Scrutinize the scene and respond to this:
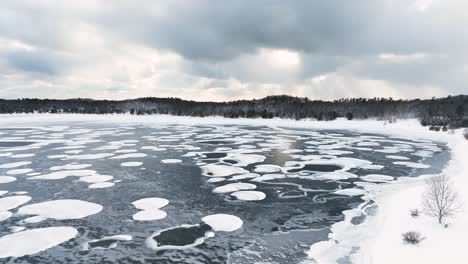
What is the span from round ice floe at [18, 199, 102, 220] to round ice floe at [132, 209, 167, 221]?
998 mm

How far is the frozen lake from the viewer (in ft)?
17.3

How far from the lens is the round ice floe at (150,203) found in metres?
7.47

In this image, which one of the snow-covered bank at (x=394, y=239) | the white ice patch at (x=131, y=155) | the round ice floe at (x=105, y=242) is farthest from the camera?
the white ice patch at (x=131, y=155)

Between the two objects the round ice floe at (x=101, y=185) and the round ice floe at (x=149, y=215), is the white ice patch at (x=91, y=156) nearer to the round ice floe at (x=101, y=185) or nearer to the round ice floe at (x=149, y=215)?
the round ice floe at (x=101, y=185)

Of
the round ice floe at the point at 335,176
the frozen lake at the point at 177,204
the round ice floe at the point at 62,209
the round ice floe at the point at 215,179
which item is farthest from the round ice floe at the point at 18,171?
the round ice floe at the point at 335,176

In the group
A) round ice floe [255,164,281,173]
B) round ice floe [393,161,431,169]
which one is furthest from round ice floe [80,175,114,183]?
round ice floe [393,161,431,169]

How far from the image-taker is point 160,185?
9.55 metres

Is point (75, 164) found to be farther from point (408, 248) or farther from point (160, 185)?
point (408, 248)

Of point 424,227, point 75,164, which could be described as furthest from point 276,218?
point 75,164

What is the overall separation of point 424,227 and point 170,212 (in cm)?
504

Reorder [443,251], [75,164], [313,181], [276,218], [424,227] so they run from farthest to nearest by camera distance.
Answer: [75,164], [313,181], [276,218], [424,227], [443,251]

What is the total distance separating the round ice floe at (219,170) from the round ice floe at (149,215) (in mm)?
3918

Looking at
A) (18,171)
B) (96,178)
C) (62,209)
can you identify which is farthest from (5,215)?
(18,171)

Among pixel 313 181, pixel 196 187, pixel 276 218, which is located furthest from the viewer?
pixel 313 181
